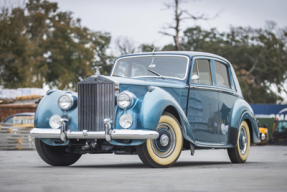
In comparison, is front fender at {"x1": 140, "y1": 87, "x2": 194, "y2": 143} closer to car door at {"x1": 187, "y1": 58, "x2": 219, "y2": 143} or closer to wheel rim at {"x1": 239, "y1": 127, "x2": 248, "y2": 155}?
car door at {"x1": 187, "y1": 58, "x2": 219, "y2": 143}

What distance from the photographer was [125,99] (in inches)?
312

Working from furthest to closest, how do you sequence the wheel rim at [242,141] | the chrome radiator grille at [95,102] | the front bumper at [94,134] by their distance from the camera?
1. the wheel rim at [242,141]
2. the chrome radiator grille at [95,102]
3. the front bumper at [94,134]

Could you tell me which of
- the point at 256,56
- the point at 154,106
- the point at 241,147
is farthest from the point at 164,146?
the point at 256,56

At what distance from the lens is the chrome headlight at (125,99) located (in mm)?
7891

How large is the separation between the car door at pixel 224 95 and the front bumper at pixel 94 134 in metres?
2.80

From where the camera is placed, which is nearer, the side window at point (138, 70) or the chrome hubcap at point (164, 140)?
the chrome hubcap at point (164, 140)

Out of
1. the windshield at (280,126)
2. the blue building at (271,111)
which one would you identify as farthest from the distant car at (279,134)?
the blue building at (271,111)

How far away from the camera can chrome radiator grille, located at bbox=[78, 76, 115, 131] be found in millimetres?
8094

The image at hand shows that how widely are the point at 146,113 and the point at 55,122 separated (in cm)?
173

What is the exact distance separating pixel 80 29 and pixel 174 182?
4488 centimetres

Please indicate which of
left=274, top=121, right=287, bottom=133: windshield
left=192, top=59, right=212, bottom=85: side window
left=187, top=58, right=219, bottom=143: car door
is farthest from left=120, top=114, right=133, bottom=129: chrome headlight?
left=274, top=121, right=287, bottom=133: windshield

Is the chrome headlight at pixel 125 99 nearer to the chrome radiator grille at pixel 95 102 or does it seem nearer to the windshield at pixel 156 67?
the chrome radiator grille at pixel 95 102

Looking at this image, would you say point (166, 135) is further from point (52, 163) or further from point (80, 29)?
point (80, 29)

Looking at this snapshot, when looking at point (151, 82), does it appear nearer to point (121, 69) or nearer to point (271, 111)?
point (121, 69)
